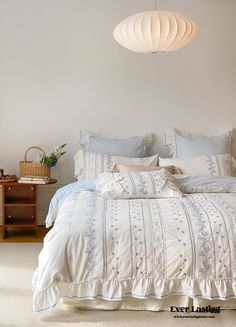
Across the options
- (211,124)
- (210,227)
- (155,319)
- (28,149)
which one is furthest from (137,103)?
(155,319)

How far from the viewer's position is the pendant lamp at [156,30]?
3379 mm

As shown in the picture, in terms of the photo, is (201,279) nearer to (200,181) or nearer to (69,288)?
(69,288)

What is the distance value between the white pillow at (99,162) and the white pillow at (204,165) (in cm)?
18

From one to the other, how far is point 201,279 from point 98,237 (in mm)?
664

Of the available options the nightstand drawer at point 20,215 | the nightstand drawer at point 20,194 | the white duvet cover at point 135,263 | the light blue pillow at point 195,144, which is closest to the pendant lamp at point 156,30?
the light blue pillow at point 195,144

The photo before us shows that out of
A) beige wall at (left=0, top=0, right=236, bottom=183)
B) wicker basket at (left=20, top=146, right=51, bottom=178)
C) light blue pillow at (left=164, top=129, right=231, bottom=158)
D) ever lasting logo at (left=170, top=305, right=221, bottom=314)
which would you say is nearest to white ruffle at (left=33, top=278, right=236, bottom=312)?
ever lasting logo at (left=170, top=305, right=221, bottom=314)

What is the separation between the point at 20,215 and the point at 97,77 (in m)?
1.58

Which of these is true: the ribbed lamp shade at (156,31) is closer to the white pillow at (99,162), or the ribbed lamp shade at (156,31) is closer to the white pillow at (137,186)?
the white pillow at (137,186)

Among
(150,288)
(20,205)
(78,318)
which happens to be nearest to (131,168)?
(20,205)

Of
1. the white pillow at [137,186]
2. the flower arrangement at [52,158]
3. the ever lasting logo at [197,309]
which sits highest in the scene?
the flower arrangement at [52,158]

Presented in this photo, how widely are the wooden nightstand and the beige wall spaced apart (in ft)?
1.11

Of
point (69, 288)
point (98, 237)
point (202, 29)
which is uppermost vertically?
point (202, 29)

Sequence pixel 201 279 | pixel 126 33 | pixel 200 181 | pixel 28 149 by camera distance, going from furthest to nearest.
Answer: pixel 28 149 < pixel 200 181 < pixel 126 33 < pixel 201 279

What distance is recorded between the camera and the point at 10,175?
4.77 meters
